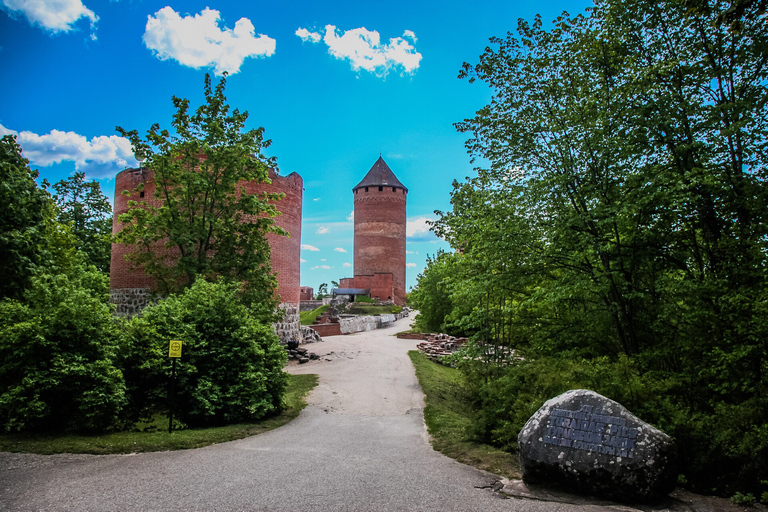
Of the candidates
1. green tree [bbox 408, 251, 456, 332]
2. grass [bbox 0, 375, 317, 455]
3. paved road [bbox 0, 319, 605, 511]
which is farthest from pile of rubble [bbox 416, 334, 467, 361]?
grass [bbox 0, 375, 317, 455]

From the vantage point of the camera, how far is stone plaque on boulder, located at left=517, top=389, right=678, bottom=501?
514cm

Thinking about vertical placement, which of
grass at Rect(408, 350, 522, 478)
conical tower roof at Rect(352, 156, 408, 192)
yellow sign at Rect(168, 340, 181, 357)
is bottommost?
grass at Rect(408, 350, 522, 478)

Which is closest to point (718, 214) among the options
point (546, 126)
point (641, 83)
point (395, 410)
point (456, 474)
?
point (641, 83)

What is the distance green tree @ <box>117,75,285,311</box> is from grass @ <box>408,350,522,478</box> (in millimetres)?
7152

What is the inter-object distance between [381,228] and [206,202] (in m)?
43.6

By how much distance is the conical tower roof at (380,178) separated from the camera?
61500 mm

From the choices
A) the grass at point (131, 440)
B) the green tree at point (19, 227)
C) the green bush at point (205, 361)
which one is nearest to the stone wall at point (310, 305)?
the green tree at point (19, 227)

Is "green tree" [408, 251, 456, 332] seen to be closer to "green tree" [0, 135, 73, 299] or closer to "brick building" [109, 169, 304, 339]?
"brick building" [109, 169, 304, 339]

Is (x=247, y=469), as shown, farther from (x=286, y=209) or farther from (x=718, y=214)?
(x=286, y=209)

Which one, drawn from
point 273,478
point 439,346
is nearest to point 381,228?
point 439,346

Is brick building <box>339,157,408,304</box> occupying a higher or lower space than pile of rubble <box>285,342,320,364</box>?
higher

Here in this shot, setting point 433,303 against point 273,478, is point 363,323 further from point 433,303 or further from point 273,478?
point 273,478

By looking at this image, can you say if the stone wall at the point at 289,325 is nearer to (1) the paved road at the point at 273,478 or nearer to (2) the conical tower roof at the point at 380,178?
(1) the paved road at the point at 273,478

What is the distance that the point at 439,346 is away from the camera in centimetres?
2525
